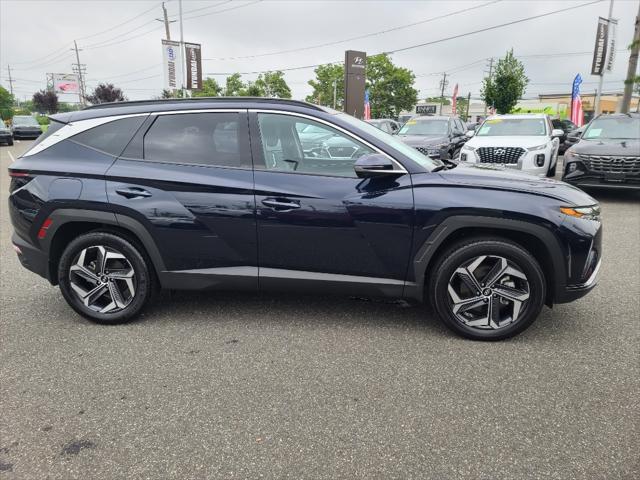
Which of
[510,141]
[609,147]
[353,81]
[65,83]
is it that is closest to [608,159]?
[609,147]

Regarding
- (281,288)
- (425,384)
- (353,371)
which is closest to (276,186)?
(281,288)

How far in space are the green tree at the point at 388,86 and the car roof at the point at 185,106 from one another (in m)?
67.3

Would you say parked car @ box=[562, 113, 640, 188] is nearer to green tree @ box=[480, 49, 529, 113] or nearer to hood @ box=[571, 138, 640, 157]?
hood @ box=[571, 138, 640, 157]

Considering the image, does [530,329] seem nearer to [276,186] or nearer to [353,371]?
[353,371]

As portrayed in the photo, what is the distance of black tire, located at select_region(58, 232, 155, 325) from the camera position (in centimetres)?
352

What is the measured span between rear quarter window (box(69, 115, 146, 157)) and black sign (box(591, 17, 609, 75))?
83.3 feet

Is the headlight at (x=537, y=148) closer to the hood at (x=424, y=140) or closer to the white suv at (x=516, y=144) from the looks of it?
the white suv at (x=516, y=144)

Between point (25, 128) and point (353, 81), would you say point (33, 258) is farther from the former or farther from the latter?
point (25, 128)

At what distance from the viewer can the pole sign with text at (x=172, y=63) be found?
25.3 metres

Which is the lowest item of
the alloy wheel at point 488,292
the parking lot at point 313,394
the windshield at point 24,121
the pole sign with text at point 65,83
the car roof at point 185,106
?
the parking lot at point 313,394

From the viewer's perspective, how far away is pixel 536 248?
3.32 metres

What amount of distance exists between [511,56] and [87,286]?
31815mm

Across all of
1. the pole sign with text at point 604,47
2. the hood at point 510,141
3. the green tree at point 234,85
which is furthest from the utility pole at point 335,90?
the hood at point 510,141

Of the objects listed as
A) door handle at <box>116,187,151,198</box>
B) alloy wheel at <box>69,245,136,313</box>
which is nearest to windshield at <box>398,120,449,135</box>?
door handle at <box>116,187,151,198</box>
